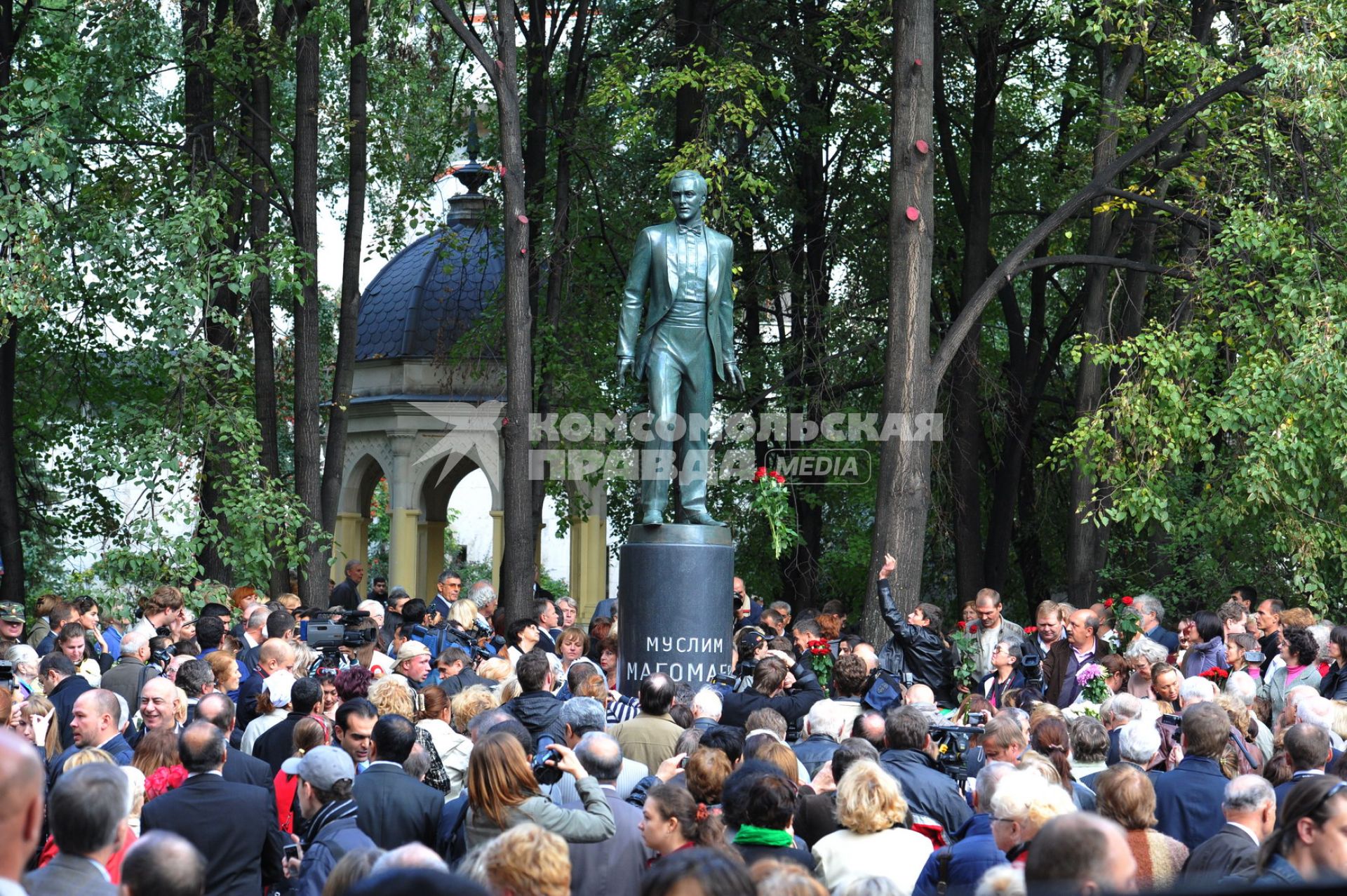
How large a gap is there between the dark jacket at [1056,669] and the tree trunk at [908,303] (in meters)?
4.09

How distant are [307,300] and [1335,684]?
1204 cm

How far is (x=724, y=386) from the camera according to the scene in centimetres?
2178

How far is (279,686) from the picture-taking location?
753 cm

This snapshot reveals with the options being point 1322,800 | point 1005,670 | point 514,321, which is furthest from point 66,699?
point 514,321

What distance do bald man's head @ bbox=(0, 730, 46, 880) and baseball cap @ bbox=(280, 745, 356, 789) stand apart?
2.71 meters

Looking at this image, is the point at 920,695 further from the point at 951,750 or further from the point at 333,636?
the point at 333,636

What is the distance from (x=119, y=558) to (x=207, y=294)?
2.56 m

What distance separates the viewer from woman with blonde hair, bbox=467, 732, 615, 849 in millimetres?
4879

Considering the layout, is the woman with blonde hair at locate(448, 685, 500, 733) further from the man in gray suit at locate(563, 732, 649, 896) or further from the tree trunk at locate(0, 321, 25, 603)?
the tree trunk at locate(0, 321, 25, 603)

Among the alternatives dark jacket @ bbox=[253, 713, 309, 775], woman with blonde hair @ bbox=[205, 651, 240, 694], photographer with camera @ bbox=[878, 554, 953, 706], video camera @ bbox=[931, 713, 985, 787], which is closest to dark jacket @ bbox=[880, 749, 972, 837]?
video camera @ bbox=[931, 713, 985, 787]

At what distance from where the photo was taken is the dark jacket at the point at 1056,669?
9883 mm

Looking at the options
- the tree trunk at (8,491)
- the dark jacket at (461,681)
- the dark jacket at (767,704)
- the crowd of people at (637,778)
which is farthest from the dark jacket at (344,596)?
the dark jacket at (767,704)

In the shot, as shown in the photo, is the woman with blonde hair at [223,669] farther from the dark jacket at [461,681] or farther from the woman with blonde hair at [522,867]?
the woman with blonde hair at [522,867]

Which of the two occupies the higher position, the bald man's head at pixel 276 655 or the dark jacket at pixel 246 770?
the bald man's head at pixel 276 655
